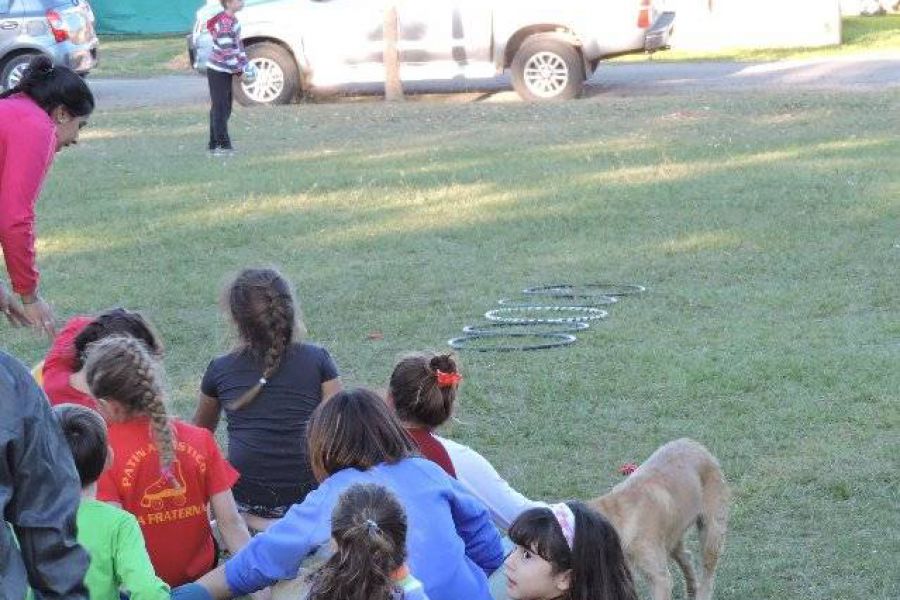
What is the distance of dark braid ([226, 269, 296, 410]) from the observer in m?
4.80

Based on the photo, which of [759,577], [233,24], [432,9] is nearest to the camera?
[759,577]

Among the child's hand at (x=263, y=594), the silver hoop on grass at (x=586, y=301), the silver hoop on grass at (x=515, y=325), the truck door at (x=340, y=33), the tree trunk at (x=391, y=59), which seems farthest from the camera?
the truck door at (x=340, y=33)

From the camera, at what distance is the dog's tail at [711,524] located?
188 inches

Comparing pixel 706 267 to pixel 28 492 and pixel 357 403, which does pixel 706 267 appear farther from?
pixel 28 492

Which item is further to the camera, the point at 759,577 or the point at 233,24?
the point at 233,24

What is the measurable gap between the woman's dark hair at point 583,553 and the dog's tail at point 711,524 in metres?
1.45

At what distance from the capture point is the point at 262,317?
481 cm

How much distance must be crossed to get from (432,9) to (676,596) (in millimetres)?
14140

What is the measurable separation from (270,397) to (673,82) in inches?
615

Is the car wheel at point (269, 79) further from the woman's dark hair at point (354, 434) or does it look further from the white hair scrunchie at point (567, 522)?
the white hair scrunchie at point (567, 522)

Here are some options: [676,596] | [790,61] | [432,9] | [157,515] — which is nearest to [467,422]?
[676,596]

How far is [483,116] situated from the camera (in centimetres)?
1689

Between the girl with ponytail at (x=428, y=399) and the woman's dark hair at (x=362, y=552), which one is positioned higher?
the woman's dark hair at (x=362, y=552)

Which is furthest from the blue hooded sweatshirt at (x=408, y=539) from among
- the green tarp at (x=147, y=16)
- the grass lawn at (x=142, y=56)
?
the green tarp at (x=147, y=16)
